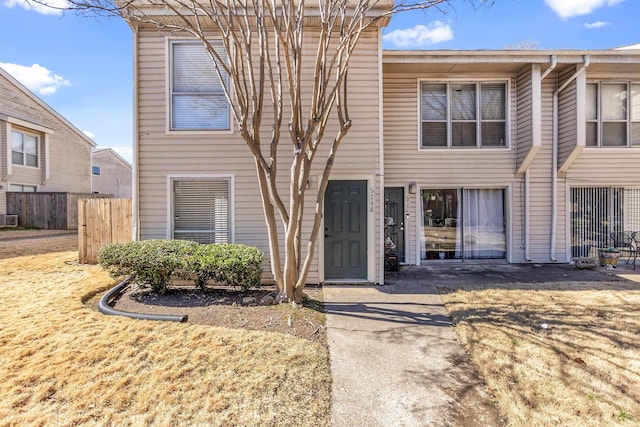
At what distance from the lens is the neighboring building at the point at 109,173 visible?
24734mm

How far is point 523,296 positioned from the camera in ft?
18.4

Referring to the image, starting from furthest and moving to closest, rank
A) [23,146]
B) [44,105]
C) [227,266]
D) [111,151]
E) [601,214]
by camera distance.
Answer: [111,151], [44,105], [23,146], [601,214], [227,266]

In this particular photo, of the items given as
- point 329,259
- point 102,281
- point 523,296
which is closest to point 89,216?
point 102,281

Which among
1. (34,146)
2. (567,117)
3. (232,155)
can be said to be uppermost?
(34,146)

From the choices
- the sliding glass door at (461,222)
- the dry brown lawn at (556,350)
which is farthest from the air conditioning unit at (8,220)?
the dry brown lawn at (556,350)

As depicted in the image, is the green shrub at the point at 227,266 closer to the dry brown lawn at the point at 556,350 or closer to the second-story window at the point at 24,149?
the dry brown lawn at the point at 556,350

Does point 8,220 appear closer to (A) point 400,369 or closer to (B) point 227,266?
(B) point 227,266

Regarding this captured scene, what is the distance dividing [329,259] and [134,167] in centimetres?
419

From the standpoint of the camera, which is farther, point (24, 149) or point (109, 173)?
point (109, 173)

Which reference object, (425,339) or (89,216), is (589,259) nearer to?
(425,339)

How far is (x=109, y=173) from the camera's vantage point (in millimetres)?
26578

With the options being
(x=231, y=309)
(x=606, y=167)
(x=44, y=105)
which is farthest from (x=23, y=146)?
(x=606, y=167)

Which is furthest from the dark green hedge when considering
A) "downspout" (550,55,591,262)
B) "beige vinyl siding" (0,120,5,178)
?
"beige vinyl siding" (0,120,5,178)

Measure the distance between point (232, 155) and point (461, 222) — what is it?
598 centimetres
